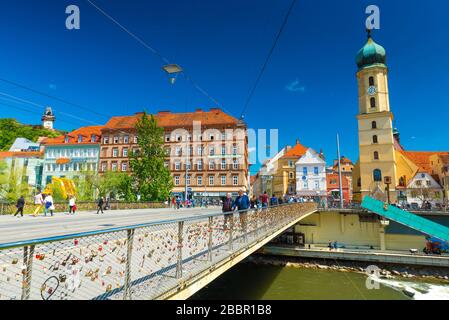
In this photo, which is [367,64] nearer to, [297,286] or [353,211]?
[353,211]

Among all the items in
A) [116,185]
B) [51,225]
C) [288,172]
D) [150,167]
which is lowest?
[51,225]

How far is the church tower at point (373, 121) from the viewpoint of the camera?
4716cm

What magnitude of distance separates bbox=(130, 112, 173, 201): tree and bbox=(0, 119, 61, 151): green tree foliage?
56742 millimetres

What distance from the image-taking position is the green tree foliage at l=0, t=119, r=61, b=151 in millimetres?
75887

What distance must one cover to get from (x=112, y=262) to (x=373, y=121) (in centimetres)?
5409

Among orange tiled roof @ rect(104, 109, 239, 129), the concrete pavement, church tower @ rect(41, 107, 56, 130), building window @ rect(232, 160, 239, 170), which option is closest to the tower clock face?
orange tiled roof @ rect(104, 109, 239, 129)

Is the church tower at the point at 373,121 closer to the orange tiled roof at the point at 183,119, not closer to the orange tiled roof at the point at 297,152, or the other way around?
the orange tiled roof at the point at 297,152

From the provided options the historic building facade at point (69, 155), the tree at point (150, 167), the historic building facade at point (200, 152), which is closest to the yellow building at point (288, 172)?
the historic building facade at point (200, 152)

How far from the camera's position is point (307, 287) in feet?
65.5

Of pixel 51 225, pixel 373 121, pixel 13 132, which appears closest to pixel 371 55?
pixel 373 121

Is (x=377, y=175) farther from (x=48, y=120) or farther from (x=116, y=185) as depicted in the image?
(x=48, y=120)

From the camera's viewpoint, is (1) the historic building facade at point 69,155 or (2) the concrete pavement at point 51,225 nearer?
(2) the concrete pavement at point 51,225

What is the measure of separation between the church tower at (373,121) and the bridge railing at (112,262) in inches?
1916

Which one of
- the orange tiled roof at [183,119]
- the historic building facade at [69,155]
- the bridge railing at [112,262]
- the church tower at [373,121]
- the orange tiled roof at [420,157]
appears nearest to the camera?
the bridge railing at [112,262]
